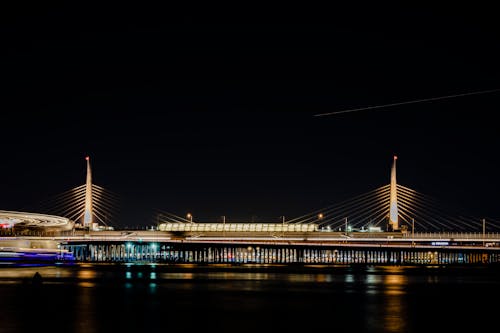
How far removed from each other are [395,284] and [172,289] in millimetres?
17404

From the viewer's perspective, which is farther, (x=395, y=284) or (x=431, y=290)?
(x=395, y=284)

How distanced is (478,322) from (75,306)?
62.5ft

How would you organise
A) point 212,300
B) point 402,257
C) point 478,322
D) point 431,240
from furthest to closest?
point 402,257
point 431,240
point 212,300
point 478,322

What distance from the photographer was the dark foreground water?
1414 inches

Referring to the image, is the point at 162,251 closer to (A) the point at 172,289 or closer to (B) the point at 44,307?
(A) the point at 172,289

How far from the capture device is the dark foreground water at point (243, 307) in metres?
35.9

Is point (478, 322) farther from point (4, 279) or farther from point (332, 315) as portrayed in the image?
point (4, 279)

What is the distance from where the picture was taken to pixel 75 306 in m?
43.4

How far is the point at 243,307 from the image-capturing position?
43.4 meters

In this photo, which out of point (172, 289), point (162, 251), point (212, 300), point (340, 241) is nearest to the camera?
point (212, 300)

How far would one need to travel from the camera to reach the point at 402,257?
158625 millimetres

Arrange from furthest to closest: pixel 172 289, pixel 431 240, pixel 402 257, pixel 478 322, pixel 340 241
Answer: pixel 402 257 → pixel 340 241 → pixel 431 240 → pixel 172 289 → pixel 478 322

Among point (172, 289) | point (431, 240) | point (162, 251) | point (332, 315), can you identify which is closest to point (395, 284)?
point (172, 289)

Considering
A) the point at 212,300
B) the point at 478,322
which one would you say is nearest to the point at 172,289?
the point at 212,300
